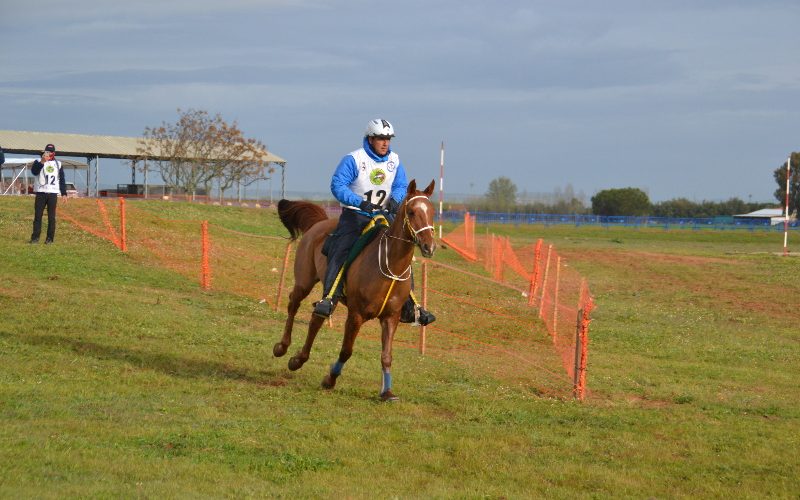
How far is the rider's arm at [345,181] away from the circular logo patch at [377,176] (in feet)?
0.64

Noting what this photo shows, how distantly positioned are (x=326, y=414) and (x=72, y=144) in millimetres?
64148

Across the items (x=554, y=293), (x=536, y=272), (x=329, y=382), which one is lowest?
(x=329, y=382)

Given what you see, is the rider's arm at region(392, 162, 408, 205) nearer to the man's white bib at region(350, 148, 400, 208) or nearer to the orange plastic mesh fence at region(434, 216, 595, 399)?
the man's white bib at region(350, 148, 400, 208)

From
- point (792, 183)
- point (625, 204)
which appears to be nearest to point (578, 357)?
point (625, 204)

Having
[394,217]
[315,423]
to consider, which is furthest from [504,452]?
[394,217]

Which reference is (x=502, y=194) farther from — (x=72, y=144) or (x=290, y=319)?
(x=290, y=319)

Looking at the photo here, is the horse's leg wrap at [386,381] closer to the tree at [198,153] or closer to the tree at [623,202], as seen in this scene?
the tree at [198,153]

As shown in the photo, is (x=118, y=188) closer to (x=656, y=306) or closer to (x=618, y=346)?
(x=656, y=306)

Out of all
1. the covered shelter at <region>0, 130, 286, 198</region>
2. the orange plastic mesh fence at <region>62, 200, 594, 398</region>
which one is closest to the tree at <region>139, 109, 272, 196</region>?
the covered shelter at <region>0, 130, 286, 198</region>

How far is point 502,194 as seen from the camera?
12431 centimetres

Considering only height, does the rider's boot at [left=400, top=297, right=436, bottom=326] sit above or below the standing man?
below

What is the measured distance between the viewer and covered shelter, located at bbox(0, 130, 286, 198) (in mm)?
65938

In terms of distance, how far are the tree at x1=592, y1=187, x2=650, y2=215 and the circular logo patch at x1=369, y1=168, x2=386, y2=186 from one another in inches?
3846

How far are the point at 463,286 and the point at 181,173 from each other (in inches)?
1929
